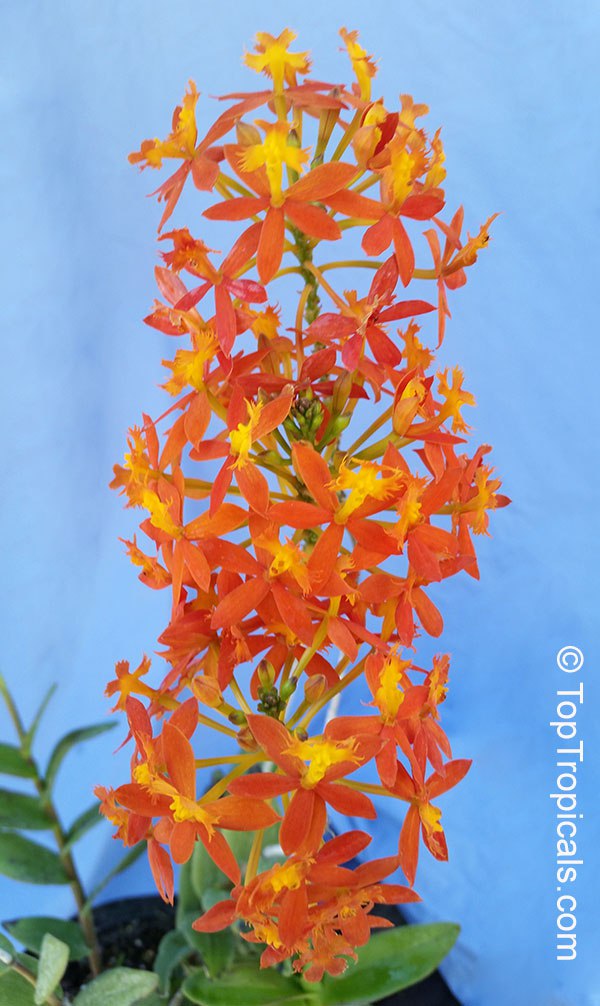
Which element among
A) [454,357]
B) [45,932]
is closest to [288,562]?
[45,932]

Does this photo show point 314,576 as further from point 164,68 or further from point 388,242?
point 164,68

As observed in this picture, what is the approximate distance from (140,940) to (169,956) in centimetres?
18

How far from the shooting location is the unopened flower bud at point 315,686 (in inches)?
20.5

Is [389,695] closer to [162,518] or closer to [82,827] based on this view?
[162,518]

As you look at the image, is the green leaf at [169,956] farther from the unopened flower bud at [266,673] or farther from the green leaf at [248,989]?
the unopened flower bud at [266,673]

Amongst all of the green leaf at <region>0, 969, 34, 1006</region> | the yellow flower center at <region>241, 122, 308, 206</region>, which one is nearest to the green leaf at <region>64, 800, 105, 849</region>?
the green leaf at <region>0, 969, 34, 1006</region>

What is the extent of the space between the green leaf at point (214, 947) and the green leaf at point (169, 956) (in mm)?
38

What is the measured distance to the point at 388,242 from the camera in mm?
506

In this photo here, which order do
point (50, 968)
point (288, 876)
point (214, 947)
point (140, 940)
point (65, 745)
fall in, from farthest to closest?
point (140, 940), point (65, 745), point (214, 947), point (50, 968), point (288, 876)

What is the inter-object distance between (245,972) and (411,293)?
70 centimetres

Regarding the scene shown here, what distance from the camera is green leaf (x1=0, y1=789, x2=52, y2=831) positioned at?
2.59ft

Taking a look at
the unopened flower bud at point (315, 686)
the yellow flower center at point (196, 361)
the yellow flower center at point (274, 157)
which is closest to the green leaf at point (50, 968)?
the unopened flower bud at point (315, 686)

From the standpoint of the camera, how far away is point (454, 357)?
1.07 m

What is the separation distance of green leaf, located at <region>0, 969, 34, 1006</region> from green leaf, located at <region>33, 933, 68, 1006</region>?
0.04 m
